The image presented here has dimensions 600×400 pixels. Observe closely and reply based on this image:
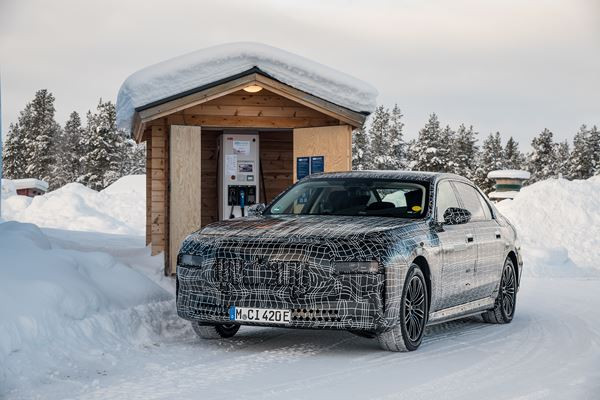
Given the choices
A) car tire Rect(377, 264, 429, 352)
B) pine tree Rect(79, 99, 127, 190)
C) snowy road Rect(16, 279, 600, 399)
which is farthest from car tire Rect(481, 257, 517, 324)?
pine tree Rect(79, 99, 127, 190)

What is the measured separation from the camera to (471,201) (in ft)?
32.7

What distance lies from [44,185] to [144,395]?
53.9m

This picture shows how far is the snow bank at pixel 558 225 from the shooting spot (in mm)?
20094

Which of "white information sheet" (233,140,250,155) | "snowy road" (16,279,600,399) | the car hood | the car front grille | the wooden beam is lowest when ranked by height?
"snowy road" (16,279,600,399)

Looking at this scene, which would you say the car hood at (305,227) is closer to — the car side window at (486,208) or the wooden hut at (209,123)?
the car side window at (486,208)

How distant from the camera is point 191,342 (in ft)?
26.6

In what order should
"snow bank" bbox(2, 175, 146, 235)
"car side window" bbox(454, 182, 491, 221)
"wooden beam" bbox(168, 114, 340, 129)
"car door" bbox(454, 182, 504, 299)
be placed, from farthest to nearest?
1. "snow bank" bbox(2, 175, 146, 235)
2. "wooden beam" bbox(168, 114, 340, 129)
3. "car side window" bbox(454, 182, 491, 221)
4. "car door" bbox(454, 182, 504, 299)

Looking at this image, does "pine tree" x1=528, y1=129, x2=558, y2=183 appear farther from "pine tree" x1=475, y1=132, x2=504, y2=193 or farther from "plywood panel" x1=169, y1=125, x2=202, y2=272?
"plywood panel" x1=169, y1=125, x2=202, y2=272

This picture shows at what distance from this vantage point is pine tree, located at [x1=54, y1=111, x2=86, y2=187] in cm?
9175

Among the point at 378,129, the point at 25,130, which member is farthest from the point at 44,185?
the point at 378,129

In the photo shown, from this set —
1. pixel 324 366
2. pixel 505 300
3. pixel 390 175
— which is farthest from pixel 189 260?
pixel 505 300


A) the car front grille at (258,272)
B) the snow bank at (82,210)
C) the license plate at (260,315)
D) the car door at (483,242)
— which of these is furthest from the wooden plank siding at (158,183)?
the snow bank at (82,210)

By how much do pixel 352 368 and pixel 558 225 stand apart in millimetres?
19221

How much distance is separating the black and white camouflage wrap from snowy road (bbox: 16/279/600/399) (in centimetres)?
37
